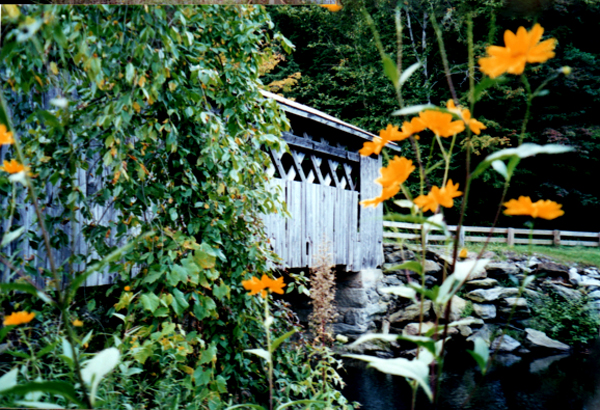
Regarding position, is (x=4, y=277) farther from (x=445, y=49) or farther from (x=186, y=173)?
(x=445, y=49)

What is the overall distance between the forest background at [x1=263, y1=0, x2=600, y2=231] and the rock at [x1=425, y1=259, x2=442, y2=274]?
0.52 feet

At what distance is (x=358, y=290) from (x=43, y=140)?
1.23 metres

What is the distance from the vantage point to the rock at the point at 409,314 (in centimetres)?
126

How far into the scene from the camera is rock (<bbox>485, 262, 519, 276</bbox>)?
1.15 metres

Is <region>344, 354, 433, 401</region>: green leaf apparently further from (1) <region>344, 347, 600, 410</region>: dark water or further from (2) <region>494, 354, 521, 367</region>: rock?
(2) <region>494, 354, 521, 367</region>: rock

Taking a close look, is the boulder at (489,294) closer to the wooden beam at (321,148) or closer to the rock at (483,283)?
the rock at (483,283)

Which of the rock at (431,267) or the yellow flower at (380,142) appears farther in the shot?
the rock at (431,267)

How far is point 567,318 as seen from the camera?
4.31 feet

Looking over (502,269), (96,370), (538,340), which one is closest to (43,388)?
(96,370)

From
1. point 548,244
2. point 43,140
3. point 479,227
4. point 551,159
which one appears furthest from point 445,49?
point 43,140

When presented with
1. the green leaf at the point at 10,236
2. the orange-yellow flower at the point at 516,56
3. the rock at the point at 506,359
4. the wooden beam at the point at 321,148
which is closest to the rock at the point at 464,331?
the rock at the point at 506,359

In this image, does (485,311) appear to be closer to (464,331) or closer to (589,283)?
(464,331)

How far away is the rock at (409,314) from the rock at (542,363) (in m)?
0.35

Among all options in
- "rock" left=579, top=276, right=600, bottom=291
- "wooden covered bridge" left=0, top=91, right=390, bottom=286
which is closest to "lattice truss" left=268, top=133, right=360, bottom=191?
"wooden covered bridge" left=0, top=91, right=390, bottom=286
